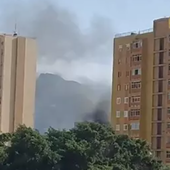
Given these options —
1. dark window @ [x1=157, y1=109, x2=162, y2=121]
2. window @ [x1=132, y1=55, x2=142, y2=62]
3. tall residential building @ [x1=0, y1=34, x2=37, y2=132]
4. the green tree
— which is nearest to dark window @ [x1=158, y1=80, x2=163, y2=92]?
dark window @ [x1=157, y1=109, x2=162, y2=121]

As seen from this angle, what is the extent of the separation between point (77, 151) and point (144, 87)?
60.3 ft

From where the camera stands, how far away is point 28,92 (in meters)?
70.3

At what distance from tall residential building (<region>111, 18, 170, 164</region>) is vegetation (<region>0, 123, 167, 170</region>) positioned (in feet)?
35.7

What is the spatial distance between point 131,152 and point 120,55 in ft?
56.0

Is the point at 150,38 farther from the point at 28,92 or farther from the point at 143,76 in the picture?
the point at 28,92

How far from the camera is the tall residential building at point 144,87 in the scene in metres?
61.8

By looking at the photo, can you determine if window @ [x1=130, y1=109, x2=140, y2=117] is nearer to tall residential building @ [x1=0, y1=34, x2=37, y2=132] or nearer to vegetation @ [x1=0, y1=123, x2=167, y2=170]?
tall residential building @ [x1=0, y1=34, x2=37, y2=132]

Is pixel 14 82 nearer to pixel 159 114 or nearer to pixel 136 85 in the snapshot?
pixel 136 85

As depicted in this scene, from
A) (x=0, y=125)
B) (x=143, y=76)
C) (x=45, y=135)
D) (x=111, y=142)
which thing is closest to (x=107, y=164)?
(x=111, y=142)

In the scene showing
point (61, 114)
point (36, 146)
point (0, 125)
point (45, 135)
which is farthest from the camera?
point (61, 114)

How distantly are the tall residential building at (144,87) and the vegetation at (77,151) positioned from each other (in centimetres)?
1087

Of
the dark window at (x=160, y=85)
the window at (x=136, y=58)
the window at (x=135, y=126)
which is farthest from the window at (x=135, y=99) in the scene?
the window at (x=136, y=58)

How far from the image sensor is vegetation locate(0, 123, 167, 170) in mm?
47125

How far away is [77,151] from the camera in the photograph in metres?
47.4
